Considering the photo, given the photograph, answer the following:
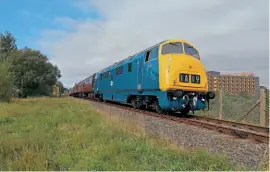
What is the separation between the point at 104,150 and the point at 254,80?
1749 centimetres

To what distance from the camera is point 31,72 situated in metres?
54.1

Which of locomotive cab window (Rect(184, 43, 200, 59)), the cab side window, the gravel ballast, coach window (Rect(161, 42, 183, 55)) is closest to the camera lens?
the gravel ballast

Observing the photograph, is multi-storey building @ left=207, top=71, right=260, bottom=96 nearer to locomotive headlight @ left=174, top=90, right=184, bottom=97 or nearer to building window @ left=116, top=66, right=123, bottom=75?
building window @ left=116, top=66, right=123, bottom=75

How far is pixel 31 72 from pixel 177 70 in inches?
1841

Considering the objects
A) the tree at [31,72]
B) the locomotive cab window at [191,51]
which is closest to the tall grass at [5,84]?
the locomotive cab window at [191,51]

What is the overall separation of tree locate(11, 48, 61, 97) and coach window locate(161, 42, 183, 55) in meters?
44.0

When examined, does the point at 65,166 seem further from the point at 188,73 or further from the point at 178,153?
the point at 188,73

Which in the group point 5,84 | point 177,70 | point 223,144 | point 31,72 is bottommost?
point 223,144

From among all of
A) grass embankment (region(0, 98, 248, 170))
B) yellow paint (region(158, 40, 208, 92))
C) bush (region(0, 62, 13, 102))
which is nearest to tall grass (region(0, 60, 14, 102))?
bush (region(0, 62, 13, 102))

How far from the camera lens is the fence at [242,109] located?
11398 mm

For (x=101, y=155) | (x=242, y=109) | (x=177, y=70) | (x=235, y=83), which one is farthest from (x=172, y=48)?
(x=235, y=83)

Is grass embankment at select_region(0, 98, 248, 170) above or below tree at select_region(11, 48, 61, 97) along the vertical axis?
below

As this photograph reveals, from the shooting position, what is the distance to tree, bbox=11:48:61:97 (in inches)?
2099

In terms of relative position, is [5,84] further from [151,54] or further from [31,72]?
[31,72]
